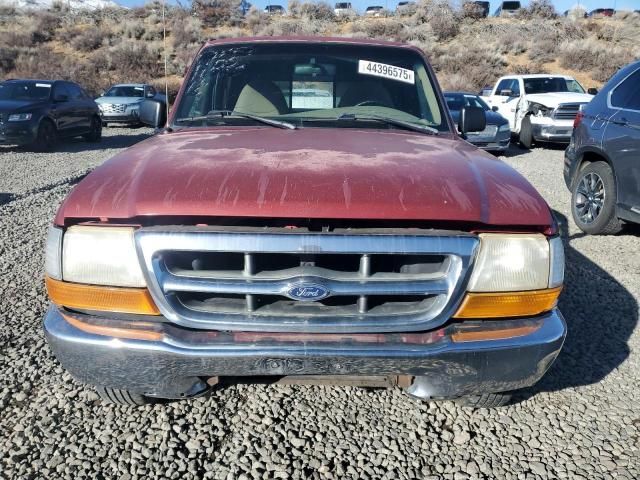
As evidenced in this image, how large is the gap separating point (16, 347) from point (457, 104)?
435 inches

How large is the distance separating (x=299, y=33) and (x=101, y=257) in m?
27.6

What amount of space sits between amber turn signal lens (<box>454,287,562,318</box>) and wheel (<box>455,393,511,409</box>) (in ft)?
1.78

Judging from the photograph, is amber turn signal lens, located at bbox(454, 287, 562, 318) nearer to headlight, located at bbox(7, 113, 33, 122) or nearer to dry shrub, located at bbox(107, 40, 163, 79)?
headlight, located at bbox(7, 113, 33, 122)

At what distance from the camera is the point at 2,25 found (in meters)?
38.3

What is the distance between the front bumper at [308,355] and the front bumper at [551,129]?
35.9ft

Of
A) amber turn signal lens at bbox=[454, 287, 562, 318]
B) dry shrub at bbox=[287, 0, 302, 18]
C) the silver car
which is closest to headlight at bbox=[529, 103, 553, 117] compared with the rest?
the silver car

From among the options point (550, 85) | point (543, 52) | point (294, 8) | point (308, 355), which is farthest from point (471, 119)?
point (294, 8)

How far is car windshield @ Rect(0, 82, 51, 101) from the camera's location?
12222 mm

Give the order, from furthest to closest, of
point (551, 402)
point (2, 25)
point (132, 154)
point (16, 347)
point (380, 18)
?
1. point (380, 18)
2. point (2, 25)
3. point (16, 347)
4. point (551, 402)
5. point (132, 154)

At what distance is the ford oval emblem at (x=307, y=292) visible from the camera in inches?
73.9

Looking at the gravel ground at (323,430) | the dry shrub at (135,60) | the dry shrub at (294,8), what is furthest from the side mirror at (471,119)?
the dry shrub at (294,8)

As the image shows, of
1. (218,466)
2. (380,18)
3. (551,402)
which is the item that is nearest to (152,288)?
(218,466)

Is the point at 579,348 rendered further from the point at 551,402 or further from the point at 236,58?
the point at 236,58

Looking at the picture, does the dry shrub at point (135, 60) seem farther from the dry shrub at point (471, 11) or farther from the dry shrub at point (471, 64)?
the dry shrub at point (471, 11)
